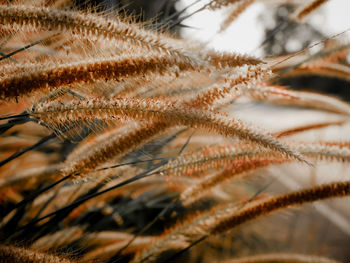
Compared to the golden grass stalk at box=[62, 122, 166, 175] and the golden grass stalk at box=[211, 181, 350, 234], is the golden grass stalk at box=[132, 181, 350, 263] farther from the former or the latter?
the golden grass stalk at box=[62, 122, 166, 175]

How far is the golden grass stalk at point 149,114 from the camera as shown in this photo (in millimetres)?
286

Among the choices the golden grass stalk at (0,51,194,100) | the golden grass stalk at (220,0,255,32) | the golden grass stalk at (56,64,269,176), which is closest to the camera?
the golden grass stalk at (0,51,194,100)

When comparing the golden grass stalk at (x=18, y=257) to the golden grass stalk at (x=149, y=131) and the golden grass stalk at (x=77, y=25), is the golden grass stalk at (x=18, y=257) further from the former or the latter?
the golden grass stalk at (x=77, y=25)

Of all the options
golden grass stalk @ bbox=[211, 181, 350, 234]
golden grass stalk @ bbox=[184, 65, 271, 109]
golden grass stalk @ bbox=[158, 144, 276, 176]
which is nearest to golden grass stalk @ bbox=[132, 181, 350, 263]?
golden grass stalk @ bbox=[211, 181, 350, 234]

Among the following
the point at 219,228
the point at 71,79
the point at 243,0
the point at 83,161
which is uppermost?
the point at 243,0

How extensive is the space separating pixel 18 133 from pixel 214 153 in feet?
1.58

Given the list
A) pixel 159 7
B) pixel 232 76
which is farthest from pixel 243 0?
pixel 232 76

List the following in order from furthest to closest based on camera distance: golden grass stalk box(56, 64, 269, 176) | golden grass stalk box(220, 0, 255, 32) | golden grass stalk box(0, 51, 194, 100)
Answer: golden grass stalk box(220, 0, 255, 32)
golden grass stalk box(56, 64, 269, 176)
golden grass stalk box(0, 51, 194, 100)

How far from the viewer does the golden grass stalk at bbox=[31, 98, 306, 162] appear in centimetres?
29

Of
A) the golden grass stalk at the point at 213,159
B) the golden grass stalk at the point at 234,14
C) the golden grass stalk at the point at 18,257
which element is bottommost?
the golden grass stalk at the point at 18,257

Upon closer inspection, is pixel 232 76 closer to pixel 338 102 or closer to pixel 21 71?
pixel 21 71

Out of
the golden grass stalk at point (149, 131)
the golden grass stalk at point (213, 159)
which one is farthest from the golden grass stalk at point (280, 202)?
the golden grass stalk at point (149, 131)

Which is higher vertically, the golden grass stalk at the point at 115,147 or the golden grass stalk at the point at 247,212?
the golden grass stalk at the point at 115,147

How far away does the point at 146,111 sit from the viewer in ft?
1.00
